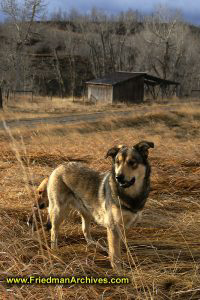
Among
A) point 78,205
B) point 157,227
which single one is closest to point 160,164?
point 157,227

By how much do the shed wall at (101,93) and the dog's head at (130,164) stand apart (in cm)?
3683

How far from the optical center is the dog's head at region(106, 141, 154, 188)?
393 cm

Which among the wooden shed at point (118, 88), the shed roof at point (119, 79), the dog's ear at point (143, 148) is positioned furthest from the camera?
the shed roof at point (119, 79)

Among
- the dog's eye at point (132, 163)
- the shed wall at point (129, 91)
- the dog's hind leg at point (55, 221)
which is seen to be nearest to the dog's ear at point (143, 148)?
the dog's eye at point (132, 163)

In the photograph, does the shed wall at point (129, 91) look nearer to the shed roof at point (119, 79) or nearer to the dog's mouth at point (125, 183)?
the shed roof at point (119, 79)

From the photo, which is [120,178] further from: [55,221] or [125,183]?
[55,221]

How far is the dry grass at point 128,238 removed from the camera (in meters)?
3.18

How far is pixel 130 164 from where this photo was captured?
4.00 meters

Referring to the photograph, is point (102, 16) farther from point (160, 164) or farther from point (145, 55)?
point (160, 164)

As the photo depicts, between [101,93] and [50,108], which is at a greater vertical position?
[101,93]

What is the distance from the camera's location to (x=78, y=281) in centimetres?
329

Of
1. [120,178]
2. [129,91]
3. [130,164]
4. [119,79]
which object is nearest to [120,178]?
[120,178]

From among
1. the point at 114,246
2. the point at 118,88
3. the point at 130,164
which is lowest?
the point at 114,246

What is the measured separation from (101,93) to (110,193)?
38049 mm
